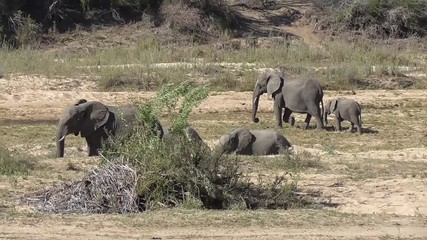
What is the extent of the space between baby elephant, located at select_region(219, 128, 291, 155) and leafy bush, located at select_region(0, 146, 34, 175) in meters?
4.10

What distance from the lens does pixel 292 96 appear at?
73.1 feet

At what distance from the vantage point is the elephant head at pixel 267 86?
885 inches

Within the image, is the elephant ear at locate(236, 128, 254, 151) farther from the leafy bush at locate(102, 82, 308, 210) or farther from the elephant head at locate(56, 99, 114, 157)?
the leafy bush at locate(102, 82, 308, 210)

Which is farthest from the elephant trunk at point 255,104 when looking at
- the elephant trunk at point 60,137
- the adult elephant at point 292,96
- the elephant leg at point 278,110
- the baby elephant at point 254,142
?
the elephant trunk at point 60,137

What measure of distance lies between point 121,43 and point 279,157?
18920 millimetres

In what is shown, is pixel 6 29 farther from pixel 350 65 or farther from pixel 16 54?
pixel 350 65

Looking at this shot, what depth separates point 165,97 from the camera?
13.0m

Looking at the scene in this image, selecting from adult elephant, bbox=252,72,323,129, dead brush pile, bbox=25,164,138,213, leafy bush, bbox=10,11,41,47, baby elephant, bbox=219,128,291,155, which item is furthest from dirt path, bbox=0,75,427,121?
dead brush pile, bbox=25,164,138,213

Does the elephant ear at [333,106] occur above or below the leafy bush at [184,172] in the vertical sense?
below

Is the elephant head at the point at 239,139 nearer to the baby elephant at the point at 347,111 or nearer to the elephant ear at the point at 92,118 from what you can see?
the elephant ear at the point at 92,118

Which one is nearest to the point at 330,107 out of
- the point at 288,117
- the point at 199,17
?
the point at 288,117

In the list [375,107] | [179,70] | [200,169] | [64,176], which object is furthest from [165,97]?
[179,70]

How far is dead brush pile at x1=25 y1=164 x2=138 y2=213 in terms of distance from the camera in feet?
39.6

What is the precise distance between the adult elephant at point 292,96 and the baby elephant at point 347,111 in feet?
1.05
